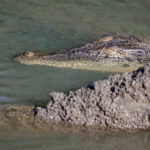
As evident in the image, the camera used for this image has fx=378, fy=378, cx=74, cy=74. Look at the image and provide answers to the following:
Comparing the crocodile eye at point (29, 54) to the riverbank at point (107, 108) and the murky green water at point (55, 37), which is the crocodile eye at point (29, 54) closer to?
the murky green water at point (55, 37)

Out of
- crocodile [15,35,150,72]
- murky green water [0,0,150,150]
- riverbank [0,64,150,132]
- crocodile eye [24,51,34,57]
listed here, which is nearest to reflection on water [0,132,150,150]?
murky green water [0,0,150,150]

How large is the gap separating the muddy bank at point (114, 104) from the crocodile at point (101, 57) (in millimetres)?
2556

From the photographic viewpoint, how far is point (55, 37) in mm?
8734

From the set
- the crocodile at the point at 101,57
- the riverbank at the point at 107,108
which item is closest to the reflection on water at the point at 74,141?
the riverbank at the point at 107,108

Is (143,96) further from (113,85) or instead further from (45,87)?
(45,87)

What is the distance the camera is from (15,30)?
905 cm

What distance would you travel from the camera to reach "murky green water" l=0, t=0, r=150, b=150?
14.6 feet

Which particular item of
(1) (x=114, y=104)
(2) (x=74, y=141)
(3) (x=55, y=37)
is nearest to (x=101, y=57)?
(3) (x=55, y=37)

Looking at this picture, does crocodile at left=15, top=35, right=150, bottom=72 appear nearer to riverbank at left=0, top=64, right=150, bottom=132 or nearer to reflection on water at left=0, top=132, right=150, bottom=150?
riverbank at left=0, top=64, right=150, bottom=132

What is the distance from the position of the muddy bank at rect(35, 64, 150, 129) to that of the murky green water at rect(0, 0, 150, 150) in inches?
9.3

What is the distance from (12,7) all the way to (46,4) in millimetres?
977

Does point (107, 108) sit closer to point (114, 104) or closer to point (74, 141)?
point (114, 104)

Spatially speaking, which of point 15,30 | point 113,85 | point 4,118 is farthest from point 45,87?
point 15,30

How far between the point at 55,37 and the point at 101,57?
5.54ft
